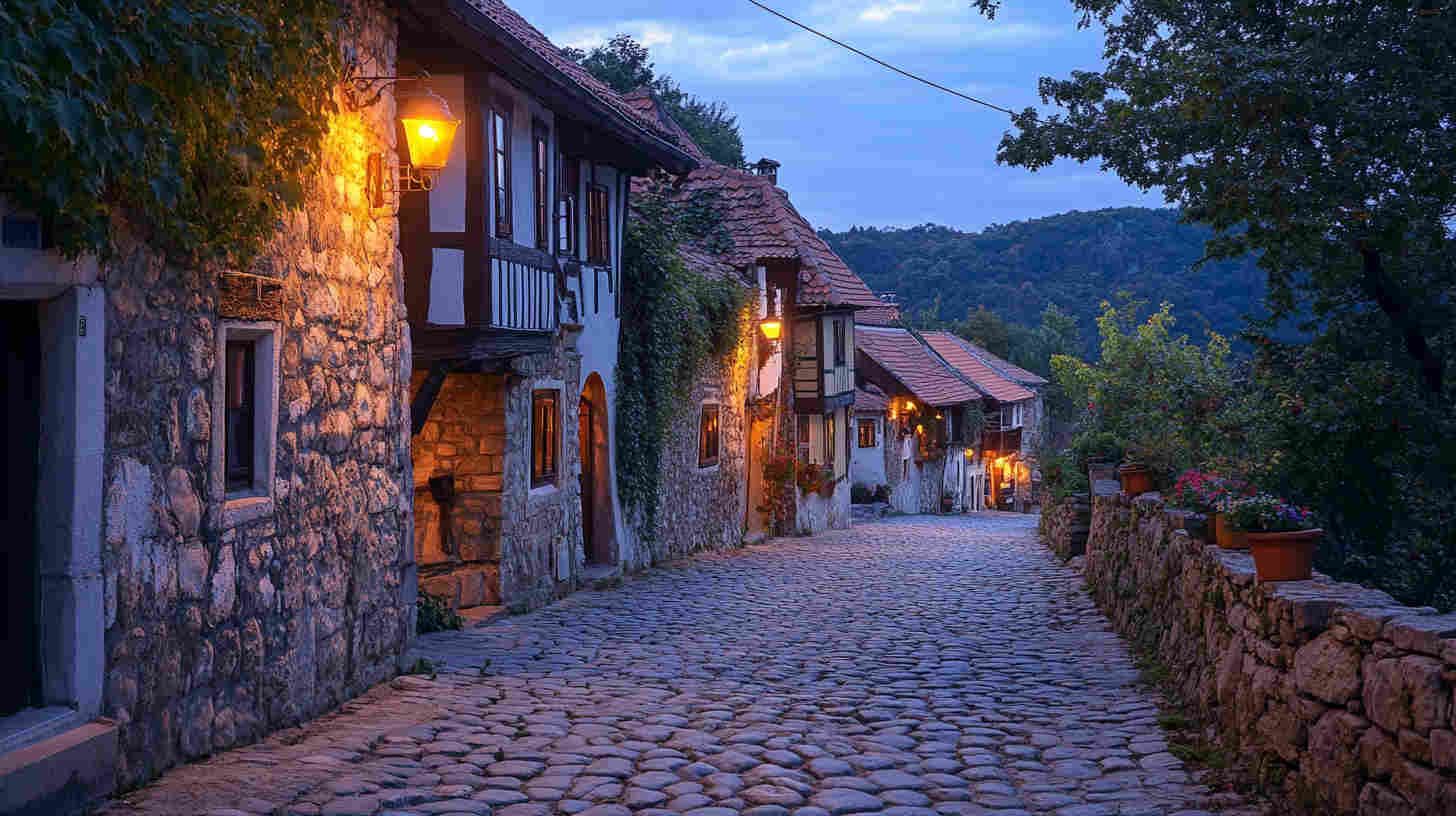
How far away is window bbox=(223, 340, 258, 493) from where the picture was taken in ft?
20.4

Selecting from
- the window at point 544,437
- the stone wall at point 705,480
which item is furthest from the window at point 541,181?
the stone wall at point 705,480

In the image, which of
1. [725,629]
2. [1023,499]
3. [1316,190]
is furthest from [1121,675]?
[1023,499]

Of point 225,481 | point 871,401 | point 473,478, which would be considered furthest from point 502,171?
point 871,401

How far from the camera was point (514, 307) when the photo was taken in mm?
10797

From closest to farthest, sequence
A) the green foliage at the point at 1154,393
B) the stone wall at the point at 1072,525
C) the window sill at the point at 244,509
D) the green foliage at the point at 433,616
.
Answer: the window sill at the point at 244,509 < the green foliage at the point at 433,616 < the green foliage at the point at 1154,393 < the stone wall at the point at 1072,525

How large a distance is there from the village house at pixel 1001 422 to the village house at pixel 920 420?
127 cm

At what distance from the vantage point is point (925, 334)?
171ft

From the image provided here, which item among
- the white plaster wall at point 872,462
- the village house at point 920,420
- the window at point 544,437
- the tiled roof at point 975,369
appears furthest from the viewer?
the tiled roof at point 975,369

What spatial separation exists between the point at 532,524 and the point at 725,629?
2669 mm

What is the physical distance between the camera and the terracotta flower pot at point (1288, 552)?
18.4ft

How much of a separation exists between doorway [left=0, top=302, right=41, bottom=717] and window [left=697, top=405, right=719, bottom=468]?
14.2m

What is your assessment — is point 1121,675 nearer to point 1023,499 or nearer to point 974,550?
point 974,550

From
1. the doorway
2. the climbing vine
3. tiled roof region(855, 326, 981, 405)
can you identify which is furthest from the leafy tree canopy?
the doorway

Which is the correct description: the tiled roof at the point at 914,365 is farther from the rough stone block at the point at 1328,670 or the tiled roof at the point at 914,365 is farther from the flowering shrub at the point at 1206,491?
the rough stone block at the point at 1328,670
